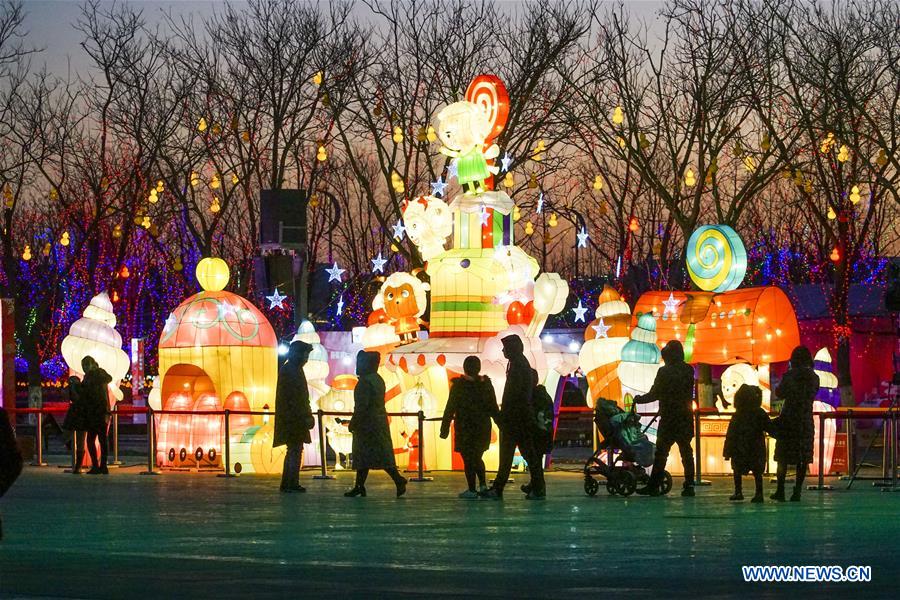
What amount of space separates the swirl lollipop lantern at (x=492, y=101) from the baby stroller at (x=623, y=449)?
7.83 metres

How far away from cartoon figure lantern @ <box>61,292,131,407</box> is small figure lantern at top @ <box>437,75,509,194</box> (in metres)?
6.51

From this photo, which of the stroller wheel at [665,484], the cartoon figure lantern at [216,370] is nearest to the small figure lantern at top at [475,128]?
the cartoon figure lantern at [216,370]

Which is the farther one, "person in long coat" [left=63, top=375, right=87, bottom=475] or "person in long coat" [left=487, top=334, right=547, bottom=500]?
"person in long coat" [left=63, top=375, right=87, bottom=475]

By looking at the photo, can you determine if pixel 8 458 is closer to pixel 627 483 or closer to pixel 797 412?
pixel 797 412

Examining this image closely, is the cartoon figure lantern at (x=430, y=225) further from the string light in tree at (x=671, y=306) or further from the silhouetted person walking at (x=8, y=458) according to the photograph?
the silhouetted person walking at (x=8, y=458)

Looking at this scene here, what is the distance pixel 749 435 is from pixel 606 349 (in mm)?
7645

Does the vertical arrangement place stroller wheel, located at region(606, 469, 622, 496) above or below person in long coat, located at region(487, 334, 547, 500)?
below

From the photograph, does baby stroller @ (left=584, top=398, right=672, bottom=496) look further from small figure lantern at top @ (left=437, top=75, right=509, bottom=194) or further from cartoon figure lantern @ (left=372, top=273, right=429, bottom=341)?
cartoon figure lantern @ (left=372, top=273, right=429, bottom=341)

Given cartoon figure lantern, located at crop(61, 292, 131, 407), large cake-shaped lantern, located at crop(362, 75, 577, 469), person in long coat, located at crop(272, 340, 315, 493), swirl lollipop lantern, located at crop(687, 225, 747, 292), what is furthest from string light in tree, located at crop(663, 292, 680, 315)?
cartoon figure lantern, located at crop(61, 292, 131, 407)

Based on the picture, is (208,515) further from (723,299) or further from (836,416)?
(723,299)

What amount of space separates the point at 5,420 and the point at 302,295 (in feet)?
91.1

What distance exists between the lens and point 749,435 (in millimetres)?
18156

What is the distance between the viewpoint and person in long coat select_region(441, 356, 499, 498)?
61.7 feet

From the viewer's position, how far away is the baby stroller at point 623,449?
19250 mm
